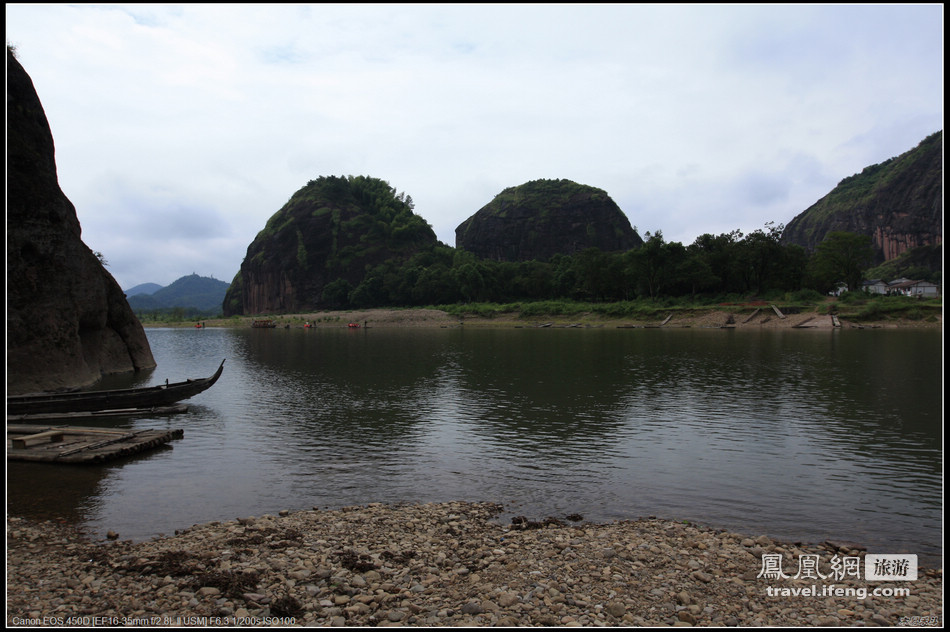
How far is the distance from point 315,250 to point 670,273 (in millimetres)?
119364

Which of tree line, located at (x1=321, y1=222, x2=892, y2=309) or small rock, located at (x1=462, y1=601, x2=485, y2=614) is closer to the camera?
small rock, located at (x1=462, y1=601, x2=485, y2=614)

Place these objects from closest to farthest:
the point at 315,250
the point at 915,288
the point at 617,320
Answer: the point at 617,320, the point at 915,288, the point at 315,250

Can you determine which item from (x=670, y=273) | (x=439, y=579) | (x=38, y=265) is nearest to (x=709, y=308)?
(x=670, y=273)

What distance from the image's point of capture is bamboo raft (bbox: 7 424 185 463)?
49.0 ft

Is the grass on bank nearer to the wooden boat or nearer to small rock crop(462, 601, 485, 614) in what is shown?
the wooden boat

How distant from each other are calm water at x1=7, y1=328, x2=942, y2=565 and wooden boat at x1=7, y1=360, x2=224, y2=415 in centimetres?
120

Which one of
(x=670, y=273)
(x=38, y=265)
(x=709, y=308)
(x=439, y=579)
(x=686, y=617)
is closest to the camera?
(x=686, y=617)

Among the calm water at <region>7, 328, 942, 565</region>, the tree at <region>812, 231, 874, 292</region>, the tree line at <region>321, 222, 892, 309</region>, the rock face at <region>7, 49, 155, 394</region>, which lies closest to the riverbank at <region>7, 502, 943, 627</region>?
the calm water at <region>7, 328, 942, 565</region>

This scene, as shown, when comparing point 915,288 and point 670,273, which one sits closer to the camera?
point 670,273

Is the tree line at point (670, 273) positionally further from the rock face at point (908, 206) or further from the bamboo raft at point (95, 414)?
the bamboo raft at point (95, 414)

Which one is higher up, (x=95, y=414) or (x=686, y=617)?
(x=686, y=617)

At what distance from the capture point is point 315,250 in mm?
177375

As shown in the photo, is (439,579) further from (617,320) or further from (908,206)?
(908,206)

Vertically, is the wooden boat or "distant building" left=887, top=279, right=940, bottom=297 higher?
"distant building" left=887, top=279, right=940, bottom=297
